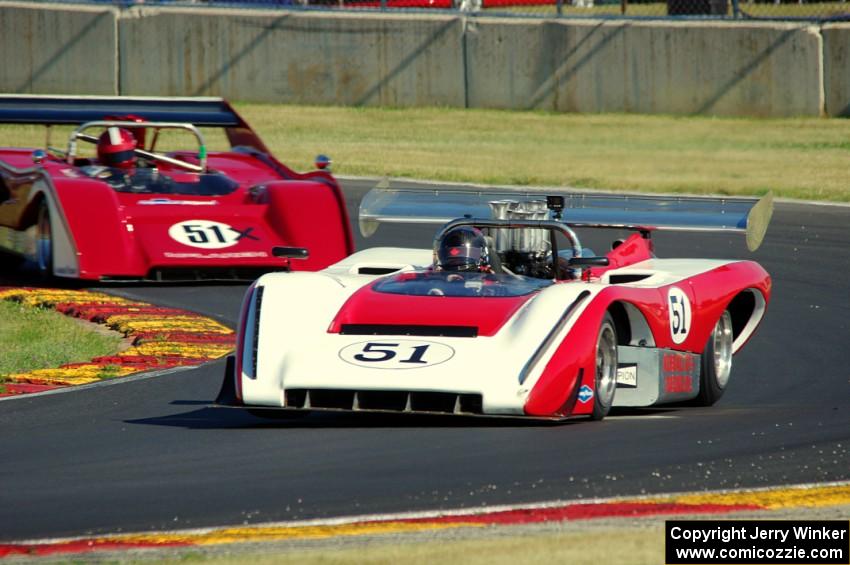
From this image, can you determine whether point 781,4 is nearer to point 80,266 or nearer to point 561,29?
point 561,29

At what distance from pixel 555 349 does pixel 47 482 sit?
2.21 meters

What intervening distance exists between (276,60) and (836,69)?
8.00 meters

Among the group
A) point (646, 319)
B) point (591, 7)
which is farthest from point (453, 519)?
point (591, 7)

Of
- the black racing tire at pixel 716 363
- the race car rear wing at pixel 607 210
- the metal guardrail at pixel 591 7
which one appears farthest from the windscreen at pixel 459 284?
the metal guardrail at pixel 591 7

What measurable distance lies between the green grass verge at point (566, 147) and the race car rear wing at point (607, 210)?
8496 millimetres

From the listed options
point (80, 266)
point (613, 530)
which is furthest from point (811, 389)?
point (80, 266)

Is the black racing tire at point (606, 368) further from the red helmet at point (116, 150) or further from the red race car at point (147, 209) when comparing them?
the red helmet at point (116, 150)

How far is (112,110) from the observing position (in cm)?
1518

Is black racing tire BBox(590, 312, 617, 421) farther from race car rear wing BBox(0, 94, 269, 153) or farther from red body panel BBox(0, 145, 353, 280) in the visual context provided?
race car rear wing BBox(0, 94, 269, 153)

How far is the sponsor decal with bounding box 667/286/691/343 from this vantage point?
8.34 metres

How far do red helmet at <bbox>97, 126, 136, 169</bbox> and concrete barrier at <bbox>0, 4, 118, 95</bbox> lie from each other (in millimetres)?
10888

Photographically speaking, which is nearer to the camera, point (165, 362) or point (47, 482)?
point (47, 482)

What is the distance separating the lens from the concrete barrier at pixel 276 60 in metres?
24.4

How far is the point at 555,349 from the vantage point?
7.31m
